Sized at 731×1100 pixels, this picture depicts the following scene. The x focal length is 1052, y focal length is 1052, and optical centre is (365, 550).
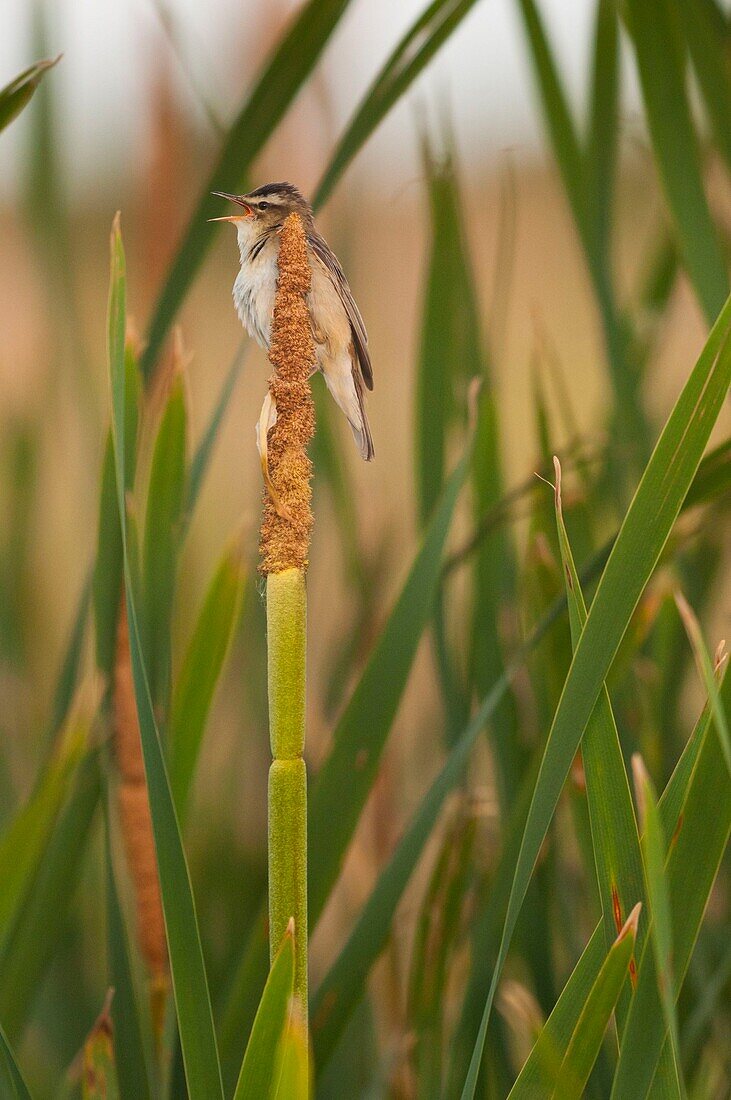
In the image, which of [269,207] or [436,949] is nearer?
[269,207]

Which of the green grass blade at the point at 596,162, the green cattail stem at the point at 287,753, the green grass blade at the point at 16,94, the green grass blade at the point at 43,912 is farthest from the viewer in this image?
the green grass blade at the point at 596,162

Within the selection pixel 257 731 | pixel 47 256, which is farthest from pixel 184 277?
pixel 257 731

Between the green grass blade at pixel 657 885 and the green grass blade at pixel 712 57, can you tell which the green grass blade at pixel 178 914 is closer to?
the green grass blade at pixel 657 885

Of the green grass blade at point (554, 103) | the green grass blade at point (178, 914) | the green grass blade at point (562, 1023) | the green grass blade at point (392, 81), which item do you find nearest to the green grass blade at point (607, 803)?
the green grass blade at point (562, 1023)

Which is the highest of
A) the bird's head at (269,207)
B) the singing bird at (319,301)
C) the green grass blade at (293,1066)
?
the bird's head at (269,207)

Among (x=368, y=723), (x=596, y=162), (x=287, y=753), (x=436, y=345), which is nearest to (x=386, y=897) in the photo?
(x=368, y=723)

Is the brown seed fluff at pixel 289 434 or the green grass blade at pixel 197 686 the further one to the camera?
the green grass blade at pixel 197 686

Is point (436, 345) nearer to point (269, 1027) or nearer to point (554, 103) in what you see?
point (554, 103)
